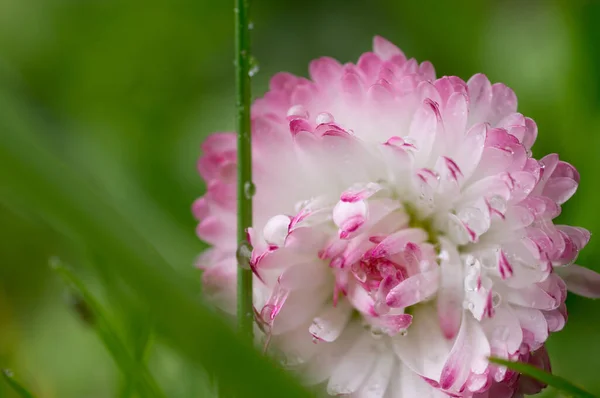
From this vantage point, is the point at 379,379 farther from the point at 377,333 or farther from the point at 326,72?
the point at 326,72

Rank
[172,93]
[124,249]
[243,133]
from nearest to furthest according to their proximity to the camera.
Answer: [124,249]
[243,133]
[172,93]

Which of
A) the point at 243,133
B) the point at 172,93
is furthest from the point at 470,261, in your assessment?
the point at 172,93

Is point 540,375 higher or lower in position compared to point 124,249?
lower

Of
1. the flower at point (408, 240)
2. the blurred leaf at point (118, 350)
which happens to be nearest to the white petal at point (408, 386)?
the flower at point (408, 240)

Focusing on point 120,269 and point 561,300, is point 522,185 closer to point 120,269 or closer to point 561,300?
point 561,300

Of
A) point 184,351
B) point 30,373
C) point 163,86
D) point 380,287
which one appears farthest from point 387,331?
point 163,86

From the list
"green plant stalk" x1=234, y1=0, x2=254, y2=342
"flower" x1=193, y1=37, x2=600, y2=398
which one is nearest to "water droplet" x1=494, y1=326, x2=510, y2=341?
"flower" x1=193, y1=37, x2=600, y2=398
